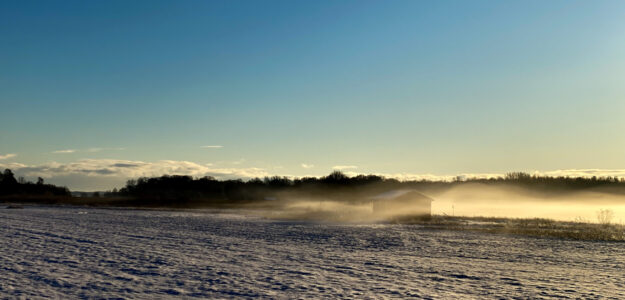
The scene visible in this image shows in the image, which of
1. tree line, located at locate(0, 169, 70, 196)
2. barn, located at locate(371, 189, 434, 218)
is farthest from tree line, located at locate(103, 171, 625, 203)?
barn, located at locate(371, 189, 434, 218)

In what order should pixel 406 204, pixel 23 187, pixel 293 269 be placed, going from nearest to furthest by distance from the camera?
pixel 293 269, pixel 406 204, pixel 23 187

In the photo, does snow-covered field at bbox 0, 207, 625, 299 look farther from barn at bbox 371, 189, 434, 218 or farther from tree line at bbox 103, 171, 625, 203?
tree line at bbox 103, 171, 625, 203

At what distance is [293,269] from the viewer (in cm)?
1747

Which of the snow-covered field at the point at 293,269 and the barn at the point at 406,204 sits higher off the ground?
the barn at the point at 406,204

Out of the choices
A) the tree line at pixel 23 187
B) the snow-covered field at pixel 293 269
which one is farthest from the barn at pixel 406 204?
the tree line at pixel 23 187

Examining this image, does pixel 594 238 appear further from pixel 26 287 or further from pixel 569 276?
pixel 26 287

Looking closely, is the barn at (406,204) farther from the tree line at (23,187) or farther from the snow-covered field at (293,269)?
the tree line at (23,187)

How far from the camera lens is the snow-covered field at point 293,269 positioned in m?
13.5

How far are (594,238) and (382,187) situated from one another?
128832mm

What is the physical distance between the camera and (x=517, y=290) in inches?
564

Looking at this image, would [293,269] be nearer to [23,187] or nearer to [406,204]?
[406,204]

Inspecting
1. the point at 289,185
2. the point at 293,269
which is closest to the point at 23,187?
the point at 289,185

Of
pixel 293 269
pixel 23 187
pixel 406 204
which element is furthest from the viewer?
pixel 23 187

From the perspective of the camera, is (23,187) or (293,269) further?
(23,187)
